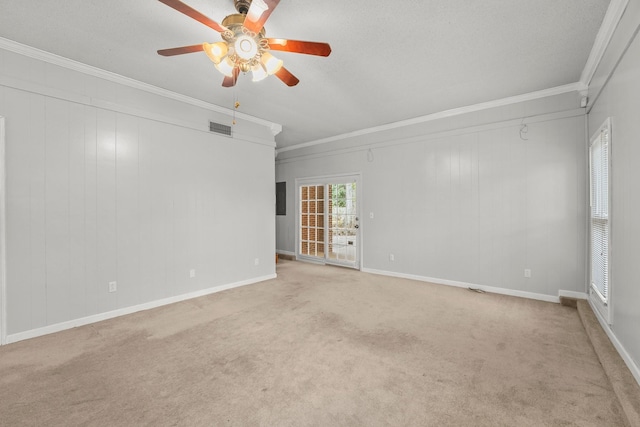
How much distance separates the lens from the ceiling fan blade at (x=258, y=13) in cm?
167

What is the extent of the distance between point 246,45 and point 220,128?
263cm

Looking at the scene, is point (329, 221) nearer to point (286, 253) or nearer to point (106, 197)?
point (286, 253)

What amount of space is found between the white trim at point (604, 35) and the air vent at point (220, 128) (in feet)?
14.2

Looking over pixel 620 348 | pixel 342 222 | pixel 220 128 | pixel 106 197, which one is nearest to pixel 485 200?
pixel 620 348

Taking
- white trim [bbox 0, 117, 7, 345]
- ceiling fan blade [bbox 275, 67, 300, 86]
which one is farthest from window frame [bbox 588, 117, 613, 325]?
white trim [bbox 0, 117, 7, 345]

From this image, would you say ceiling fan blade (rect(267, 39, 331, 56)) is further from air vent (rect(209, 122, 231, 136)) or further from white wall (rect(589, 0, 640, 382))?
air vent (rect(209, 122, 231, 136))

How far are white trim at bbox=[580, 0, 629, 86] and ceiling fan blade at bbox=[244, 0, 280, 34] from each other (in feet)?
8.30

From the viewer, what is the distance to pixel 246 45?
1986 mm

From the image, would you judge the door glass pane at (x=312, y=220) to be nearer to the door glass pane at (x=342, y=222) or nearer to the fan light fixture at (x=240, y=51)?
the door glass pane at (x=342, y=222)

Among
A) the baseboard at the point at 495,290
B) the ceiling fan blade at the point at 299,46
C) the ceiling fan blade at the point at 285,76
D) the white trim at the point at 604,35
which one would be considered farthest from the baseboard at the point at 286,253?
the white trim at the point at 604,35

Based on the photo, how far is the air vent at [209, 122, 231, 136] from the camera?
14.1 ft

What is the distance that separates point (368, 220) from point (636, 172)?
3.96m

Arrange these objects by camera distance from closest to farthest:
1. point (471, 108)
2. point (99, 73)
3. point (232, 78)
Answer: point (232, 78) → point (99, 73) → point (471, 108)

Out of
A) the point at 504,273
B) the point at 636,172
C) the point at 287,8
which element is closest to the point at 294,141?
the point at 287,8
